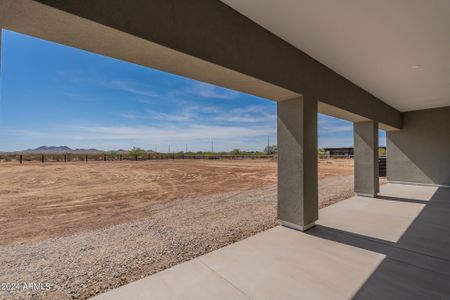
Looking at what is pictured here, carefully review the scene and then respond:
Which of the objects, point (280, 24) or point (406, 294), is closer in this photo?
point (406, 294)

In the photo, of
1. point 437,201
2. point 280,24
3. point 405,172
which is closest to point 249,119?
point 405,172

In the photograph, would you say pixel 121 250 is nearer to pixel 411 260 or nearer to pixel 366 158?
pixel 411 260

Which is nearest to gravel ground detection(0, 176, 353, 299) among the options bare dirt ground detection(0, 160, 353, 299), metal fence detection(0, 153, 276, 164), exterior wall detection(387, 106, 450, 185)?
bare dirt ground detection(0, 160, 353, 299)

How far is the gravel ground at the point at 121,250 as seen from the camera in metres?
1.95

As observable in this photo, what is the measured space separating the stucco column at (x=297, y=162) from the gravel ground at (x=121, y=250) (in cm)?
55

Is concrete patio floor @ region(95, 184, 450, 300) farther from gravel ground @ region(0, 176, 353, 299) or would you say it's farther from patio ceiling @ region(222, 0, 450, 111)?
patio ceiling @ region(222, 0, 450, 111)

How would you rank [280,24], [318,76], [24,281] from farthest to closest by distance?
[318,76]
[280,24]
[24,281]

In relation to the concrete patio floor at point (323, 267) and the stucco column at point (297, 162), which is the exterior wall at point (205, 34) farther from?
the concrete patio floor at point (323, 267)

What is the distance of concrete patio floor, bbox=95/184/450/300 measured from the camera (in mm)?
1726

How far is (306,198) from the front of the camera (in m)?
3.09

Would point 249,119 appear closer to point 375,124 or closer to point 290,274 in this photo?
point 375,124

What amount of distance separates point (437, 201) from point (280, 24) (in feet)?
18.7

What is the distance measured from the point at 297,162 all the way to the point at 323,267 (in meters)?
1.44

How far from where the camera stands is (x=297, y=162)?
310 cm
